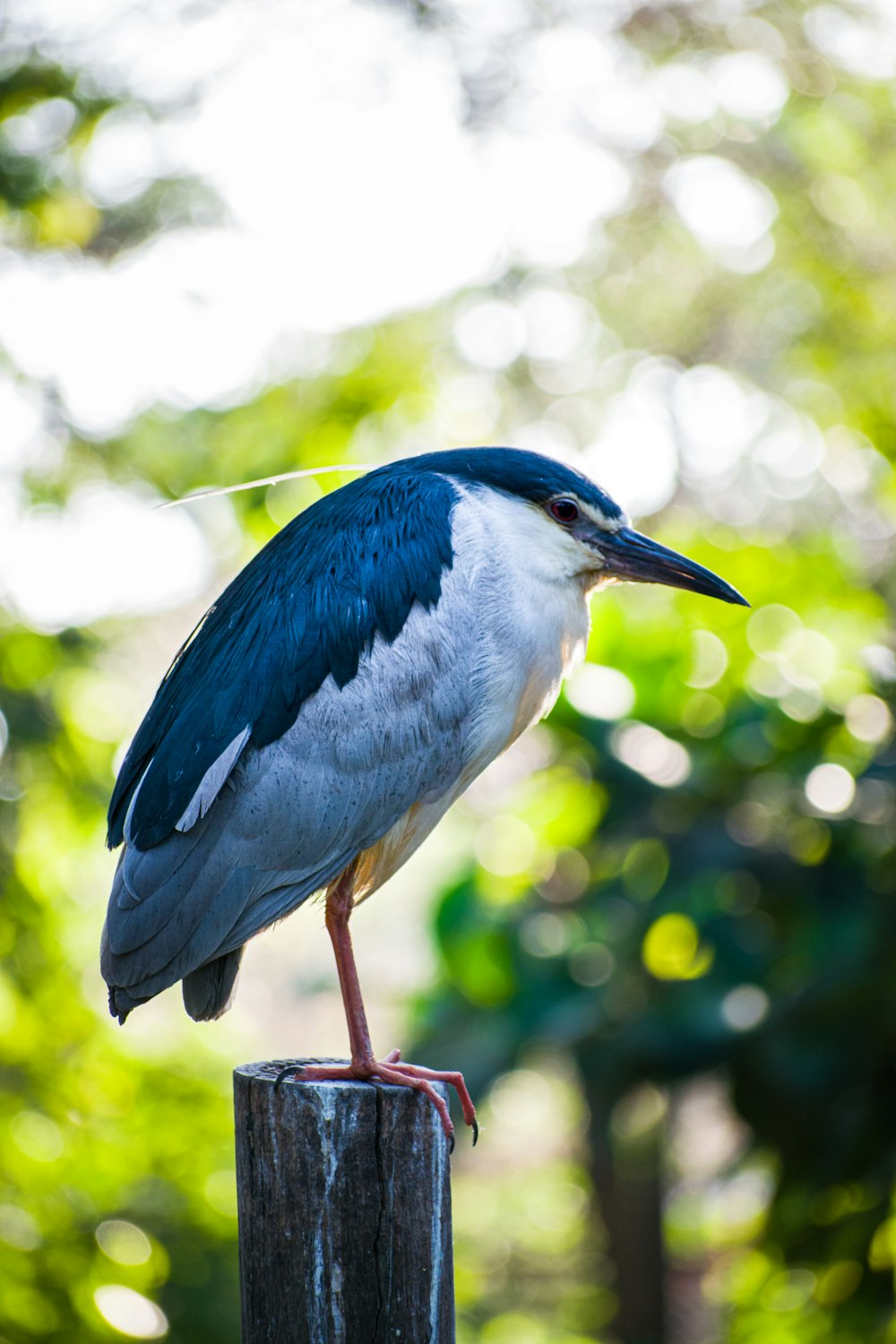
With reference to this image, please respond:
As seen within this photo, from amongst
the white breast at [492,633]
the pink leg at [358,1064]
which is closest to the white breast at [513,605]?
Result: the white breast at [492,633]

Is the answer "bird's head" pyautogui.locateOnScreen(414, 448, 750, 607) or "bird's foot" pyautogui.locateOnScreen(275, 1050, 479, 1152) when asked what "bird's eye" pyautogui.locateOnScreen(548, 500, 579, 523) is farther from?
"bird's foot" pyautogui.locateOnScreen(275, 1050, 479, 1152)

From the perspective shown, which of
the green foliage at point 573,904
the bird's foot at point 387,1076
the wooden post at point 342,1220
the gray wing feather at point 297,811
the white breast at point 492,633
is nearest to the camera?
the wooden post at point 342,1220

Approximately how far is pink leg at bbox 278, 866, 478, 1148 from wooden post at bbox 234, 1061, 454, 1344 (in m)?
0.12

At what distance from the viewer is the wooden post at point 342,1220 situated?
7.16 ft

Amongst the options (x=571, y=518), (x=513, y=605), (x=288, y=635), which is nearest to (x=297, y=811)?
(x=288, y=635)

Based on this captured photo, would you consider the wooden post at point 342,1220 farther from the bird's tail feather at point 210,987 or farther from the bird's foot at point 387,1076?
the bird's tail feather at point 210,987

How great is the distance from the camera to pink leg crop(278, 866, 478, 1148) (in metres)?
2.46

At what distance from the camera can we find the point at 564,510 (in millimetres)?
2967

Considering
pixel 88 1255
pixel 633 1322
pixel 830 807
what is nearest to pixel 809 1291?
pixel 830 807

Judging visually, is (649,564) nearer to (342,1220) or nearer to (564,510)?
(564,510)

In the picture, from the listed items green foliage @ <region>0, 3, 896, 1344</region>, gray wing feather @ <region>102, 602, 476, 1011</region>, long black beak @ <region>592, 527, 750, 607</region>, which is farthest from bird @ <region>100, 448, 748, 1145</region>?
green foliage @ <region>0, 3, 896, 1344</region>

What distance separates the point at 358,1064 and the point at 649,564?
4.34ft

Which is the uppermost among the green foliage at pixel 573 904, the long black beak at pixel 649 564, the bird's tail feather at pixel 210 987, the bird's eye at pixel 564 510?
the bird's eye at pixel 564 510

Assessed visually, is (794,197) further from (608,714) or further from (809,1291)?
(809,1291)
